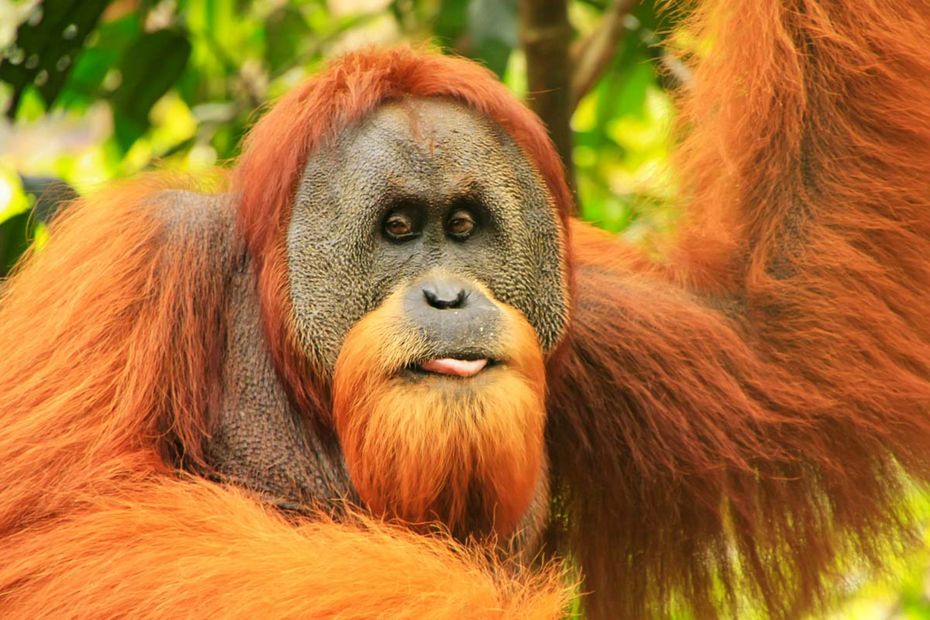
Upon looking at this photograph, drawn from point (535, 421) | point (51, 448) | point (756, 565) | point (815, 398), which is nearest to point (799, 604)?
point (756, 565)

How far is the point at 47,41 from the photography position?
3.77 metres

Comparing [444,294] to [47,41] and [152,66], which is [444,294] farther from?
[152,66]

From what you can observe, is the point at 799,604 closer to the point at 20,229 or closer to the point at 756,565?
the point at 756,565

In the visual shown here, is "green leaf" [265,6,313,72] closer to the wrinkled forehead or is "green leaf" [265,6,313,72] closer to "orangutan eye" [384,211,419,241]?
the wrinkled forehead

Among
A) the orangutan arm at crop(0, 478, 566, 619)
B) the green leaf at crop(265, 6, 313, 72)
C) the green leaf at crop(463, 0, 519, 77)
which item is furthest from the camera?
the green leaf at crop(265, 6, 313, 72)

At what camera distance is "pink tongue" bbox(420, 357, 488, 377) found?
2.56 meters

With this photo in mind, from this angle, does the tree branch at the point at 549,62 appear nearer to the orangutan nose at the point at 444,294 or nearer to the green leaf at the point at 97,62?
the orangutan nose at the point at 444,294

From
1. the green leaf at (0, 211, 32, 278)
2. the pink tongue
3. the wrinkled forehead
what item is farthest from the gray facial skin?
the green leaf at (0, 211, 32, 278)

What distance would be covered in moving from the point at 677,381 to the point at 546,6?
1086 millimetres

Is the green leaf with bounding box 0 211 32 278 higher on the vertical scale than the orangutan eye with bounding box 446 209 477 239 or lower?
lower

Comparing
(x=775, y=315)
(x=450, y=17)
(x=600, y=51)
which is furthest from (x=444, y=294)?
(x=450, y=17)

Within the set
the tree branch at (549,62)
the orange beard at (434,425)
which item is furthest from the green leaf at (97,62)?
the orange beard at (434,425)

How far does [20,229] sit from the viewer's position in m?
3.66

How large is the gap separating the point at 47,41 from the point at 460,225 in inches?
64.3
